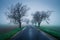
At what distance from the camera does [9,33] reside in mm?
6211

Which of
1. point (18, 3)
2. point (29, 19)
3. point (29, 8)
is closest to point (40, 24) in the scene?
point (29, 19)

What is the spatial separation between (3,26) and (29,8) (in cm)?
163

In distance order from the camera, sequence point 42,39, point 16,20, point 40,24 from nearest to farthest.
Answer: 1. point 42,39
2. point 40,24
3. point 16,20

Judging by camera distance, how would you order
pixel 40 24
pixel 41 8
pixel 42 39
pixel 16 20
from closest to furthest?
pixel 42 39 → pixel 41 8 → pixel 40 24 → pixel 16 20

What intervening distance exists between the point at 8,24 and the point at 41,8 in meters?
1.93

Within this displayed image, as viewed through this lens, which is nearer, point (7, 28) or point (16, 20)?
point (7, 28)

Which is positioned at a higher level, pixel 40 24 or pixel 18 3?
pixel 18 3

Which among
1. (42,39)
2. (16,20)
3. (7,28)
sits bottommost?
(42,39)

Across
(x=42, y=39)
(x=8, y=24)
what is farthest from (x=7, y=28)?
(x=42, y=39)

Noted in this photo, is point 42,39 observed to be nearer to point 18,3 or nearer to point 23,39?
point 23,39

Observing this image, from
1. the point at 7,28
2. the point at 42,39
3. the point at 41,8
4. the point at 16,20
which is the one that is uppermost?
the point at 41,8

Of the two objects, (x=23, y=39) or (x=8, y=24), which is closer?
(x=23, y=39)

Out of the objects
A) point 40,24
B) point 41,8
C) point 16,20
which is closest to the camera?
point 41,8

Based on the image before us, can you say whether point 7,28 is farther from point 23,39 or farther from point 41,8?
point 41,8
